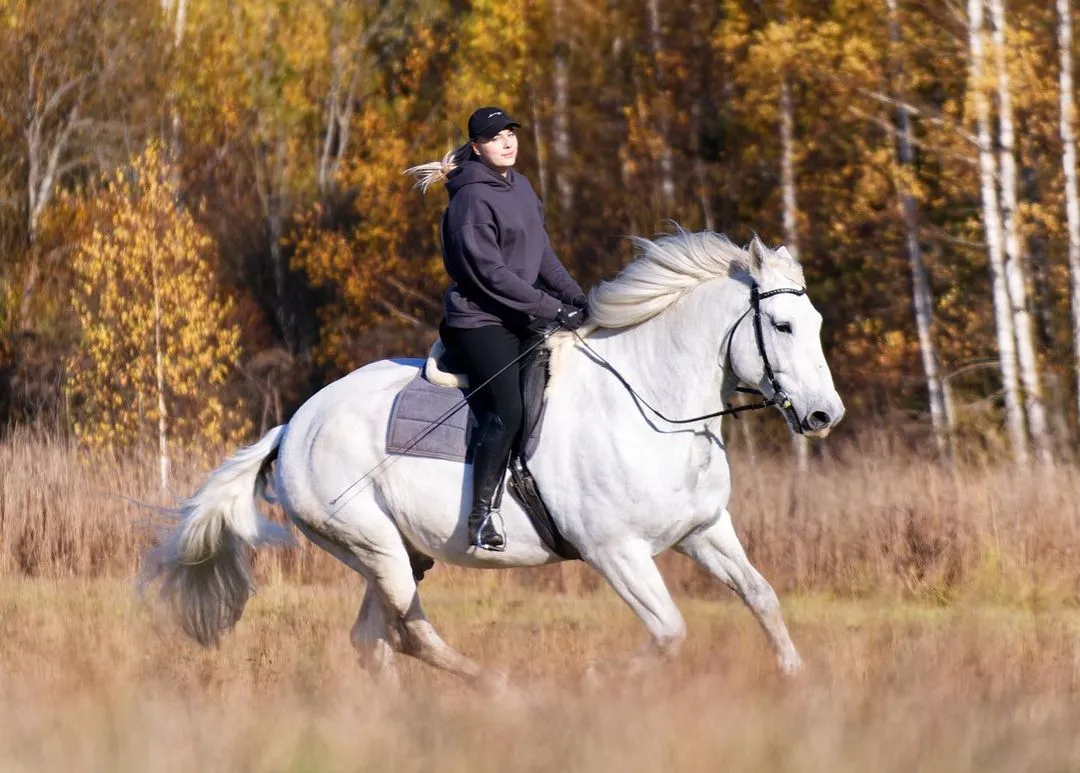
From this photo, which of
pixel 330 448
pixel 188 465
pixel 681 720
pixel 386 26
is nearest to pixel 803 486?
pixel 188 465

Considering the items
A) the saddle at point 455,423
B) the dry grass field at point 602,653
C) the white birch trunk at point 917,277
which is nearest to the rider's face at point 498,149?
the saddle at point 455,423

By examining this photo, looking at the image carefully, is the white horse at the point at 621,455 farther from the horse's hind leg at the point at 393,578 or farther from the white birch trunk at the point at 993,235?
the white birch trunk at the point at 993,235

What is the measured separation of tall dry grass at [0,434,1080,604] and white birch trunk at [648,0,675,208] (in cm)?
1112

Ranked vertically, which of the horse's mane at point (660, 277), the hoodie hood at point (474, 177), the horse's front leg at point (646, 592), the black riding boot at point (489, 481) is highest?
the hoodie hood at point (474, 177)

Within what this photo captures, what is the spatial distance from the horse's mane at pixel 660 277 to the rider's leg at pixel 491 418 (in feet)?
1.45

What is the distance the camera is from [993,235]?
Result: 18781mm

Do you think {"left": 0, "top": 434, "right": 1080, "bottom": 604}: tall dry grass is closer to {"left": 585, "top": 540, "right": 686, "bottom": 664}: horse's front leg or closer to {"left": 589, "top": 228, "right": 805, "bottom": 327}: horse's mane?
{"left": 589, "top": 228, "right": 805, "bottom": 327}: horse's mane

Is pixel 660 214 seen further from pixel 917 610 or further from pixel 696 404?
pixel 696 404

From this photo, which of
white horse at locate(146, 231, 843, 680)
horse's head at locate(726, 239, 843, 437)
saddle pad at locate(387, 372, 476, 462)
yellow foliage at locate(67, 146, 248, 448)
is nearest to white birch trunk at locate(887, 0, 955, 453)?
yellow foliage at locate(67, 146, 248, 448)

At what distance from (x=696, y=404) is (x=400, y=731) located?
2.25 m

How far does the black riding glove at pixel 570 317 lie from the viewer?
7.81 m

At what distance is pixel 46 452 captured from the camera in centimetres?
1503

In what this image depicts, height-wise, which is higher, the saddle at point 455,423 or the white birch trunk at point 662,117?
the white birch trunk at point 662,117

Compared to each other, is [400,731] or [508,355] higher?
[508,355]
